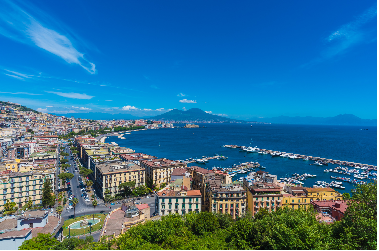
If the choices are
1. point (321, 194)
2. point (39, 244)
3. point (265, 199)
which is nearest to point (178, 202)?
point (265, 199)

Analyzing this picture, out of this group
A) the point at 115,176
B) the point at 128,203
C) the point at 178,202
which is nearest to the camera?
the point at 128,203

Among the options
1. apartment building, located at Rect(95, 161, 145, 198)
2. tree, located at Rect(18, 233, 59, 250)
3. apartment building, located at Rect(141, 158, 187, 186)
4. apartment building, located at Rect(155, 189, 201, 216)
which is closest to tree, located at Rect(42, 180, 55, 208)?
apartment building, located at Rect(95, 161, 145, 198)

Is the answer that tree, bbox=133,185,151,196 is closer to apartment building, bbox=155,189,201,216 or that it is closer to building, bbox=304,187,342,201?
apartment building, bbox=155,189,201,216

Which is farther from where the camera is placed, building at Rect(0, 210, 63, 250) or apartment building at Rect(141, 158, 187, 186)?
apartment building at Rect(141, 158, 187, 186)

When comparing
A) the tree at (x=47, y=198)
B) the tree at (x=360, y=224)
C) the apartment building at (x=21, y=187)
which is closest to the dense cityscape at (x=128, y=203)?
the tree at (x=47, y=198)

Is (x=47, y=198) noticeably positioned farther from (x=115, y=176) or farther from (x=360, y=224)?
(x=360, y=224)

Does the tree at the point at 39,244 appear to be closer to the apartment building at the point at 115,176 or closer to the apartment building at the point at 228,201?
the apartment building at the point at 228,201

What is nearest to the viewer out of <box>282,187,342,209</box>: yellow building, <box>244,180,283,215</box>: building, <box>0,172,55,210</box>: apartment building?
<box>244,180,283,215</box>: building
